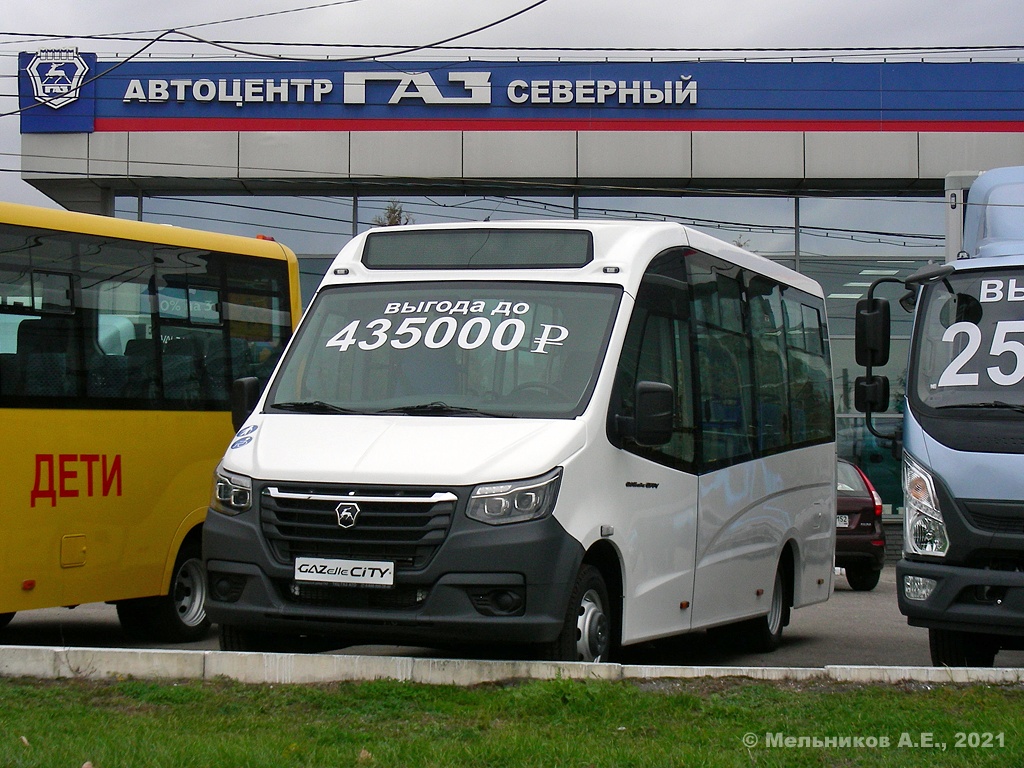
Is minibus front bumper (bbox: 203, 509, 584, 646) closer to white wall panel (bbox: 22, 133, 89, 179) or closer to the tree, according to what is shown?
the tree

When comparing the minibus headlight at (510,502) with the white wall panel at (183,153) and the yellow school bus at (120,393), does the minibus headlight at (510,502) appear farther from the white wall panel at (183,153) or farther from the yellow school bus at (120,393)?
the white wall panel at (183,153)

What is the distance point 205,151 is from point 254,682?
16620 millimetres

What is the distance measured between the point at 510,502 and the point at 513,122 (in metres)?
16.0

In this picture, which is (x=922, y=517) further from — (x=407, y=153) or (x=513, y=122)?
(x=407, y=153)

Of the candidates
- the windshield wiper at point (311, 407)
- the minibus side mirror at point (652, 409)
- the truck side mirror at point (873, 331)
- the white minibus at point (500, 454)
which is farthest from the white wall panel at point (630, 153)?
the minibus side mirror at point (652, 409)

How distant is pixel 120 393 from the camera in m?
10.2

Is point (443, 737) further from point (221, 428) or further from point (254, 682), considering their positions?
point (221, 428)

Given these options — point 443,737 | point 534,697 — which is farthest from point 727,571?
point 443,737

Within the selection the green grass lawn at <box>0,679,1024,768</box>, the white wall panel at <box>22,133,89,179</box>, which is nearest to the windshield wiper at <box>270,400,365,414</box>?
the green grass lawn at <box>0,679,1024,768</box>

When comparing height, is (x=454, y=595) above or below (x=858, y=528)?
above

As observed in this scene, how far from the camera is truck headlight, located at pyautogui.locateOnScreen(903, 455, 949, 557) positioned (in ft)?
26.5

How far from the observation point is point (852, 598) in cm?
1688

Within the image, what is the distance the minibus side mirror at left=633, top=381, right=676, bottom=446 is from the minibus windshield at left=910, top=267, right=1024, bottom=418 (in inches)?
68.2

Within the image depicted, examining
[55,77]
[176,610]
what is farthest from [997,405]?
[55,77]
